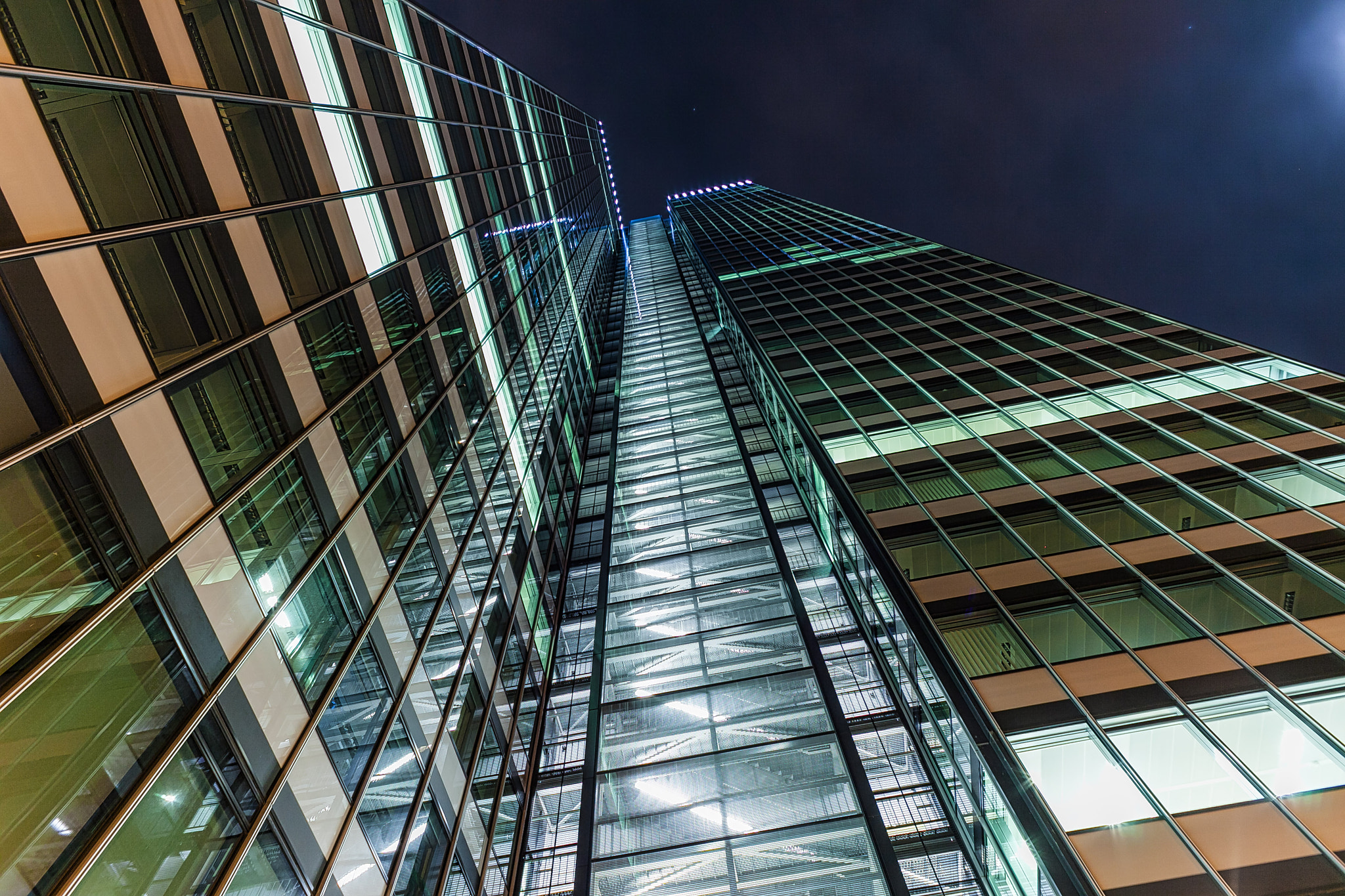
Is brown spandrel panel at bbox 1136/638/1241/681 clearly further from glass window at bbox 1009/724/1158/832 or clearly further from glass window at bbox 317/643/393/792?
glass window at bbox 317/643/393/792

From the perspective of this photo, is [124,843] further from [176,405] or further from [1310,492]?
[1310,492]

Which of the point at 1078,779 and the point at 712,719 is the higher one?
the point at 1078,779

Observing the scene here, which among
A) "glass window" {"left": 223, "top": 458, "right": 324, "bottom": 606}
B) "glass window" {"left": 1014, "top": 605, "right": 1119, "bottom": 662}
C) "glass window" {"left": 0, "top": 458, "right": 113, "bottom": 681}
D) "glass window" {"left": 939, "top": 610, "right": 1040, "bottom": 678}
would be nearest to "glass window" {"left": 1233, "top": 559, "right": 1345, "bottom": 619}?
"glass window" {"left": 1014, "top": 605, "right": 1119, "bottom": 662}

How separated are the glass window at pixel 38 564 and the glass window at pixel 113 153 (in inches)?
132

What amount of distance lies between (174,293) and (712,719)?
15011mm

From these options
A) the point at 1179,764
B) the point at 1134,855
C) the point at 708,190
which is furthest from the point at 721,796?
the point at 708,190

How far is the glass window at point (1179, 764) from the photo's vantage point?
430 inches

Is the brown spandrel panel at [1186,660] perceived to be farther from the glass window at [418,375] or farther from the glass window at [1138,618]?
the glass window at [418,375]

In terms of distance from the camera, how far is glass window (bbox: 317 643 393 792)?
10141mm

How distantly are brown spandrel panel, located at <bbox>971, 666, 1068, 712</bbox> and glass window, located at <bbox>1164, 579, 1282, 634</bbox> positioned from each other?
13.2 ft

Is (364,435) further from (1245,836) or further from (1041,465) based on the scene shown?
(1041,465)

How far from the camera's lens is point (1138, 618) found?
48.1 feet

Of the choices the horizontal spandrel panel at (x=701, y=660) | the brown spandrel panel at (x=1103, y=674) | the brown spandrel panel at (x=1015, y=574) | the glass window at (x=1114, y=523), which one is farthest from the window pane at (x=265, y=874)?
the glass window at (x=1114, y=523)

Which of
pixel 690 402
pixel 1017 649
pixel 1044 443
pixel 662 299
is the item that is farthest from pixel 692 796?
pixel 662 299
